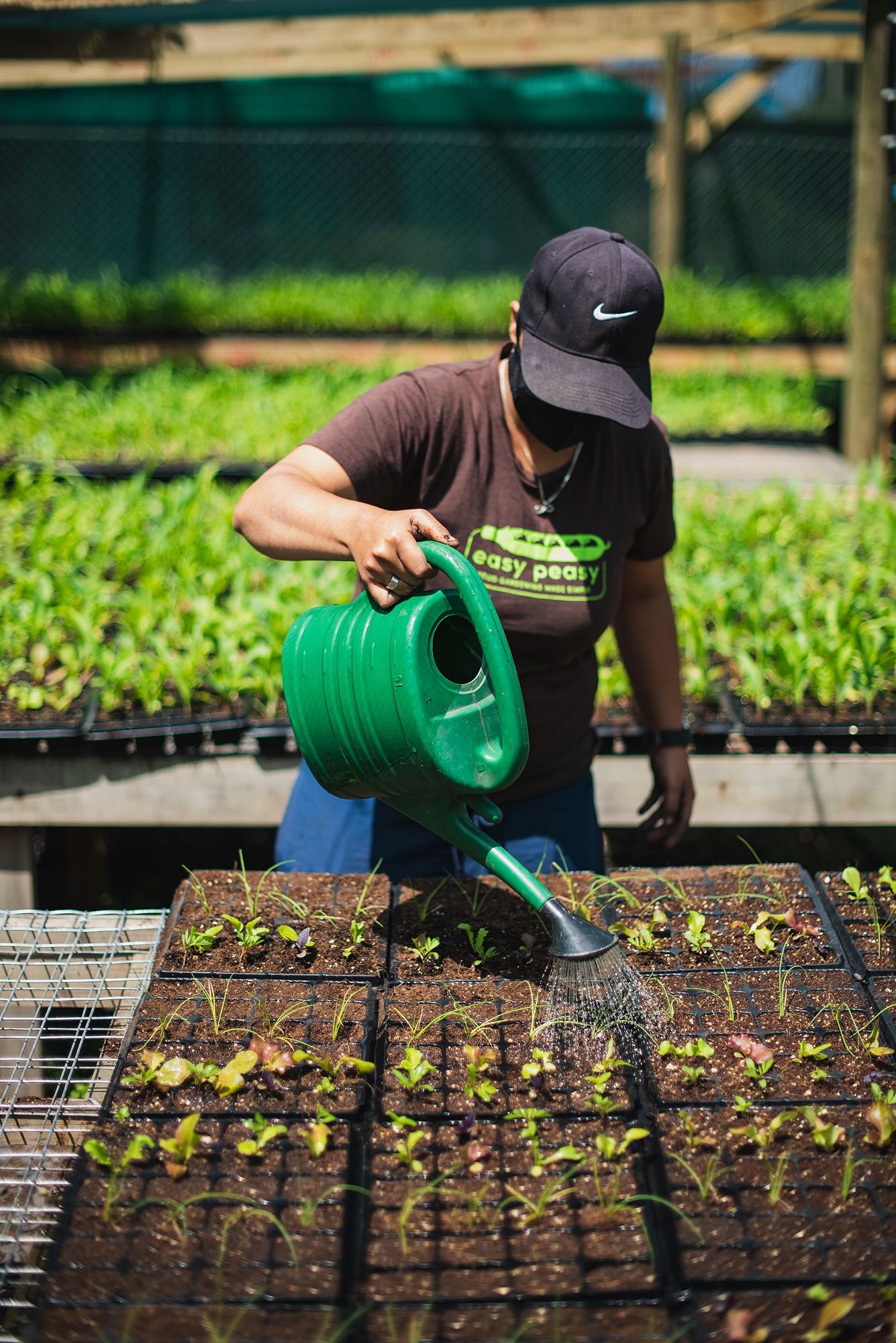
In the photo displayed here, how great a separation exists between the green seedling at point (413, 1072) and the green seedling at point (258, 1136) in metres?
0.17

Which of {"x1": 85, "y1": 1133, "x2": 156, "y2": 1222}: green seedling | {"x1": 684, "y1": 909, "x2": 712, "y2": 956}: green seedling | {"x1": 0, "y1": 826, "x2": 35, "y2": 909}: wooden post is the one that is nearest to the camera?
{"x1": 85, "y1": 1133, "x2": 156, "y2": 1222}: green seedling

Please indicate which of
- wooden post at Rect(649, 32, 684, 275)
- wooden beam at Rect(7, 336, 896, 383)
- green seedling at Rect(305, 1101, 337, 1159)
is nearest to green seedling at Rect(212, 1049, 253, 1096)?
green seedling at Rect(305, 1101, 337, 1159)

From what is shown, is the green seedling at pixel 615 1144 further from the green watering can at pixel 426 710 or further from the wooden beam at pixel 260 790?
the wooden beam at pixel 260 790

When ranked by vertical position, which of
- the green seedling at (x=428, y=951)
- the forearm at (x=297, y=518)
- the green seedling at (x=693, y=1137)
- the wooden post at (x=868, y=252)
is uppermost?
the wooden post at (x=868, y=252)

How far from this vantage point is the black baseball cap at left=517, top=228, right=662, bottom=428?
→ 67.9 inches

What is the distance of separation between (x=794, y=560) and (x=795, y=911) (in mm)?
2121

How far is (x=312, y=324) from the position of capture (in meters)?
6.82

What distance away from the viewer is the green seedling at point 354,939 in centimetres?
179

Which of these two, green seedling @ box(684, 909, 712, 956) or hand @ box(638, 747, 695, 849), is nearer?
green seedling @ box(684, 909, 712, 956)

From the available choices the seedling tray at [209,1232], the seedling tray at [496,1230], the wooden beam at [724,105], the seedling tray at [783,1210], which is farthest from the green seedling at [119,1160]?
the wooden beam at [724,105]

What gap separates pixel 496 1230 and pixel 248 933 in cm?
64

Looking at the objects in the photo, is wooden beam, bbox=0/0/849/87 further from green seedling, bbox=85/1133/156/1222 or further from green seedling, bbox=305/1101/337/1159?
green seedling, bbox=85/1133/156/1222

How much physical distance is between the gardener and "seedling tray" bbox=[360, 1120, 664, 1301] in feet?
2.17

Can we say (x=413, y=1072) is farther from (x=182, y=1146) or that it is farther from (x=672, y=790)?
Result: (x=672, y=790)
